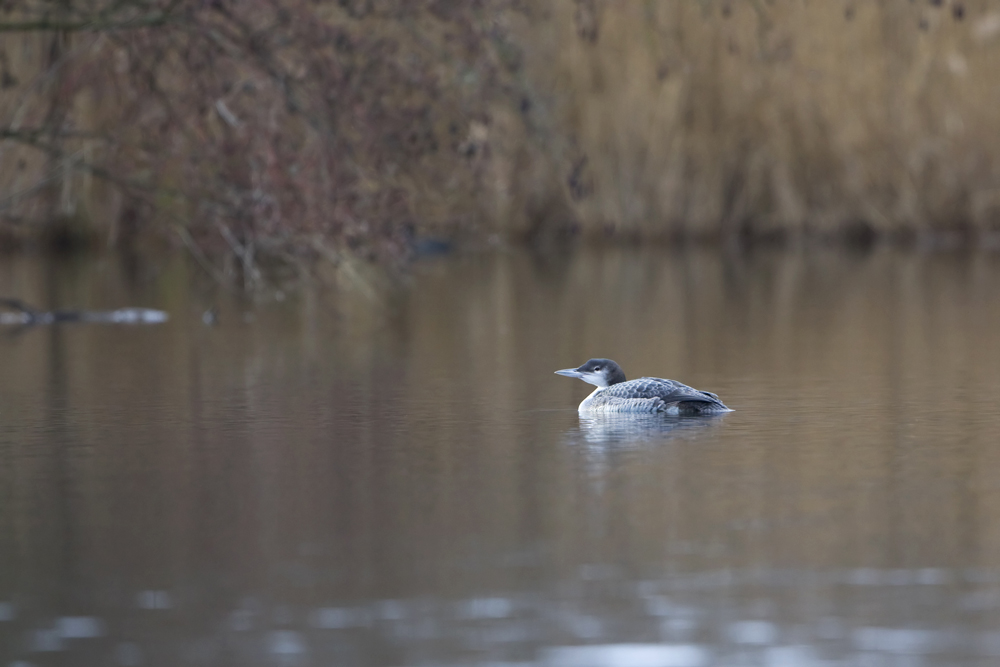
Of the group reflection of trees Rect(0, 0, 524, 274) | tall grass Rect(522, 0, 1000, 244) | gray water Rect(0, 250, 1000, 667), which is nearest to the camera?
gray water Rect(0, 250, 1000, 667)

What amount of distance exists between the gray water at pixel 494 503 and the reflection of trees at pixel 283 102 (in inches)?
34.8

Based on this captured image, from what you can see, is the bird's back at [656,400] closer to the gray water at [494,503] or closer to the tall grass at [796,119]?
the gray water at [494,503]

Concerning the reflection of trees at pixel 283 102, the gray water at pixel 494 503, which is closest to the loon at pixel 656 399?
the gray water at pixel 494 503

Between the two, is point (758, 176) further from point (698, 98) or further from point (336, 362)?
point (336, 362)

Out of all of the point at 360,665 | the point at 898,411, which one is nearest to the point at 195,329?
the point at 898,411

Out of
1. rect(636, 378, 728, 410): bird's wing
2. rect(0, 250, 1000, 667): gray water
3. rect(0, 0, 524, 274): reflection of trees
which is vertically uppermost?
rect(0, 0, 524, 274): reflection of trees

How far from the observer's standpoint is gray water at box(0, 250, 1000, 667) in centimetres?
454

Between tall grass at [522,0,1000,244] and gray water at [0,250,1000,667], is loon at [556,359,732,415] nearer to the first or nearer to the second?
gray water at [0,250,1000,667]

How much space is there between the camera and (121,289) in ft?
60.3

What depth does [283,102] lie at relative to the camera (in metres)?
10.4

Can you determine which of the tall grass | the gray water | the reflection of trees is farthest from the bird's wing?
the tall grass

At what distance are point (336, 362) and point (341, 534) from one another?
17.8 ft

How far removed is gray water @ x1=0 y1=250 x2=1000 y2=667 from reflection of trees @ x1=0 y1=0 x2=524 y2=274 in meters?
0.88

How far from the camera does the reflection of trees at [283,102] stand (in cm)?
1013
